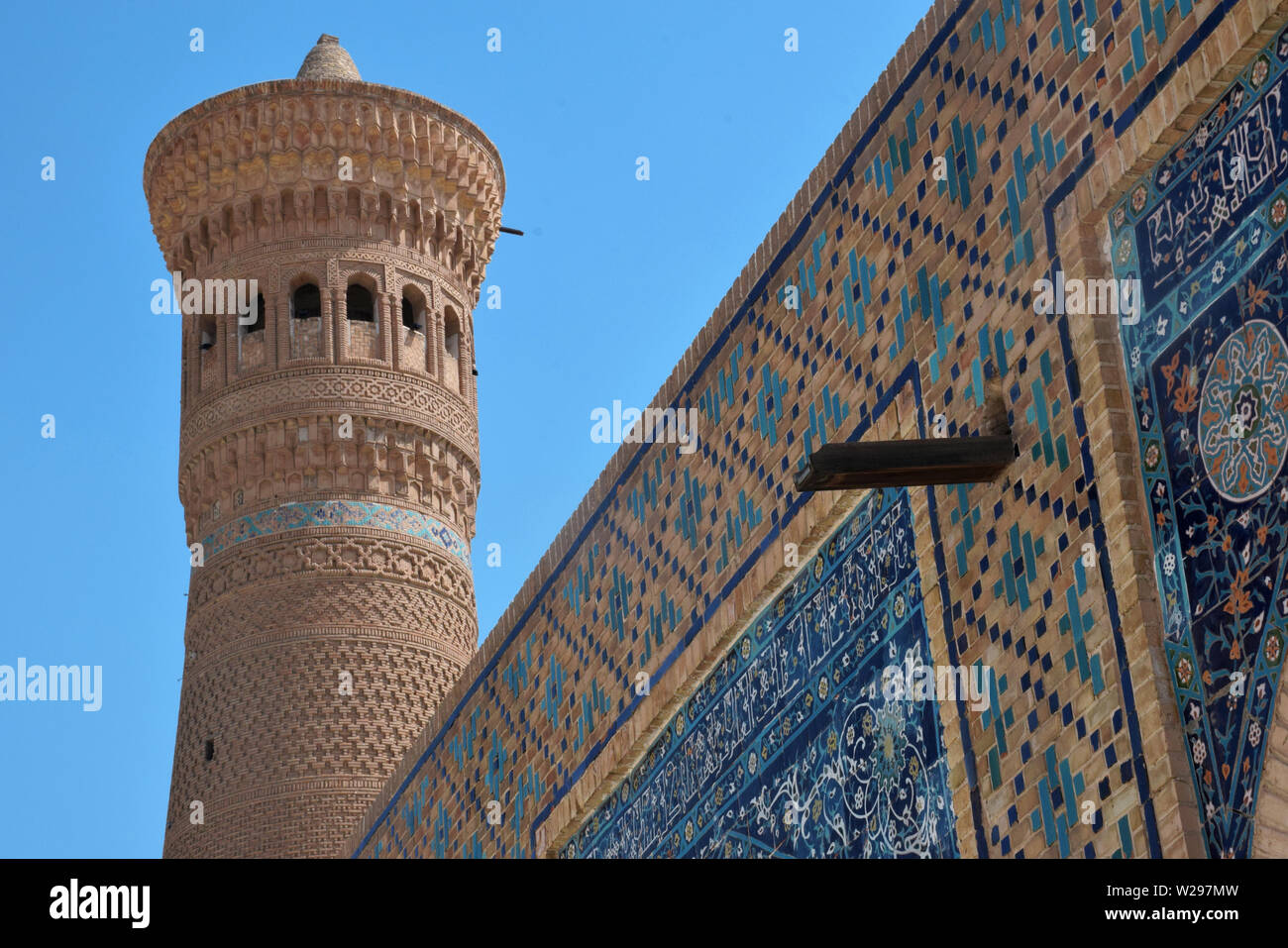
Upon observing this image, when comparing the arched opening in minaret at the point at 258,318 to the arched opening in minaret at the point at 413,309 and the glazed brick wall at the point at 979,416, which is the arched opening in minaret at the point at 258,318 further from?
the glazed brick wall at the point at 979,416

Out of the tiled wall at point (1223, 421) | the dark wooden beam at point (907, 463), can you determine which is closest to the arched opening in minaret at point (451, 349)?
the dark wooden beam at point (907, 463)

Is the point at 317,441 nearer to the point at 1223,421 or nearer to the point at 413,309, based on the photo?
the point at 413,309

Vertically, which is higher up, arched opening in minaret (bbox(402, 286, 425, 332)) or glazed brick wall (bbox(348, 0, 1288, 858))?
arched opening in minaret (bbox(402, 286, 425, 332))

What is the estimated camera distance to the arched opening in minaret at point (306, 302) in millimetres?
10898

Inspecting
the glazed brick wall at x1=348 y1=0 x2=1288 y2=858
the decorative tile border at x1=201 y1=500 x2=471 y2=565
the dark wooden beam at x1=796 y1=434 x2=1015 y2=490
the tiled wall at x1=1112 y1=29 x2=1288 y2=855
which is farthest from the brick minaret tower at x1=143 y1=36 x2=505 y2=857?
the tiled wall at x1=1112 y1=29 x2=1288 y2=855

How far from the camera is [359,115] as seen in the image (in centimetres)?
1089

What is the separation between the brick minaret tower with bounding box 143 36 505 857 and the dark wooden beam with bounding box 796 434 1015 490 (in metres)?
6.65

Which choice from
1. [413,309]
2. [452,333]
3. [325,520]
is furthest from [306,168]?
[325,520]

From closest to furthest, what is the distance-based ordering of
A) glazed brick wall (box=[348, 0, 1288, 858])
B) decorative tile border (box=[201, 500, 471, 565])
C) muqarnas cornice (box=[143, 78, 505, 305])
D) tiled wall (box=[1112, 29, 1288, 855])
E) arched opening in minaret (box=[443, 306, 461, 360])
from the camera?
1. tiled wall (box=[1112, 29, 1288, 855])
2. glazed brick wall (box=[348, 0, 1288, 858])
3. decorative tile border (box=[201, 500, 471, 565])
4. muqarnas cornice (box=[143, 78, 505, 305])
5. arched opening in minaret (box=[443, 306, 461, 360])

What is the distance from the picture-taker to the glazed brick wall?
9.86ft

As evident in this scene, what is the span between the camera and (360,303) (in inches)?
434

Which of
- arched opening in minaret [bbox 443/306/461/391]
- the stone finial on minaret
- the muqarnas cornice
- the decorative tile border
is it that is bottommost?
the decorative tile border

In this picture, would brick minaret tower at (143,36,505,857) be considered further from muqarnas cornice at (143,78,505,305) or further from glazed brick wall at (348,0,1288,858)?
glazed brick wall at (348,0,1288,858)

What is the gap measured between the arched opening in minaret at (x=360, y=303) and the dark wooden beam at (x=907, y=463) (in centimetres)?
783
